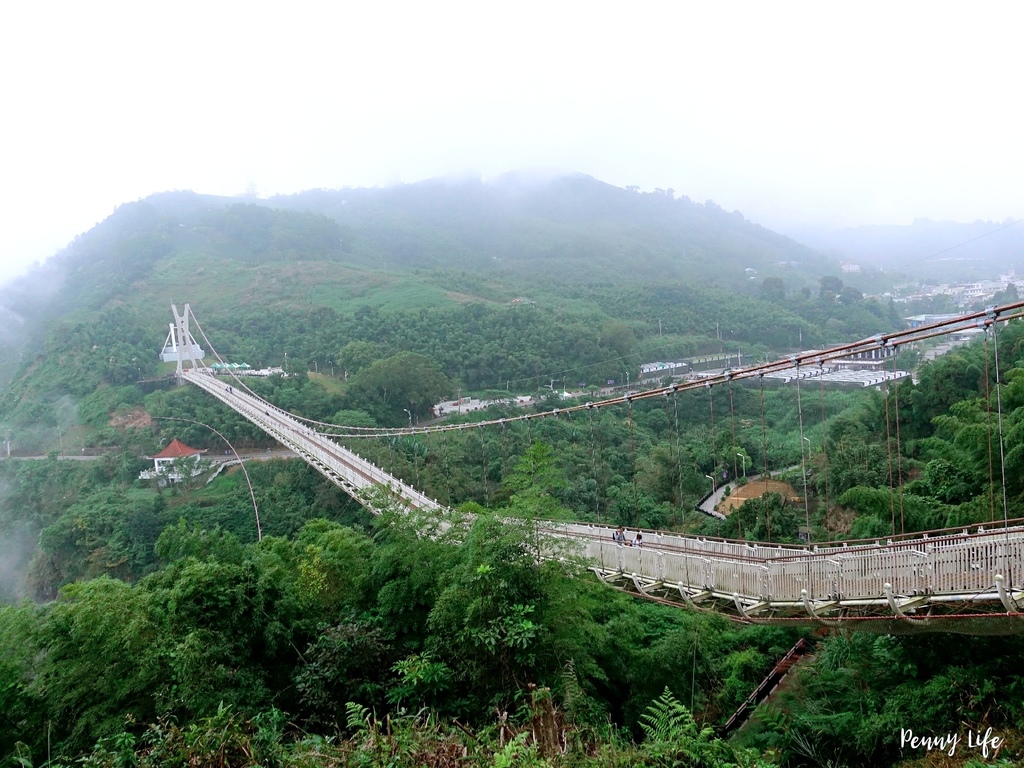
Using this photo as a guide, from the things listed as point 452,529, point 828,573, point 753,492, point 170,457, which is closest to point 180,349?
point 170,457

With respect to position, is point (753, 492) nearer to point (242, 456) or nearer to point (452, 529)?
point (452, 529)

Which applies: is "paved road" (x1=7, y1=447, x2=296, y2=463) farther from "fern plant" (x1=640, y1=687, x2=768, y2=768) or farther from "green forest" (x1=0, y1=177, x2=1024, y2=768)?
"fern plant" (x1=640, y1=687, x2=768, y2=768)

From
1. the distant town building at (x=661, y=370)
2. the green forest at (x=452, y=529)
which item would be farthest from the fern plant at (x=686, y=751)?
the distant town building at (x=661, y=370)

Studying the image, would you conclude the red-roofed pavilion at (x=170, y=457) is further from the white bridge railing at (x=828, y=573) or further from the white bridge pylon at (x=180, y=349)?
the white bridge railing at (x=828, y=573)

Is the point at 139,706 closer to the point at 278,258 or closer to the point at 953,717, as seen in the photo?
the point at 953,717

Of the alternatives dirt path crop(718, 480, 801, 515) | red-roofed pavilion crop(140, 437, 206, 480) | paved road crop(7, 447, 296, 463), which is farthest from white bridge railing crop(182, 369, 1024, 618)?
red-roofed pavilion crop(140, 437, 206, 480)

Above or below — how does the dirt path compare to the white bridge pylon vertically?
below

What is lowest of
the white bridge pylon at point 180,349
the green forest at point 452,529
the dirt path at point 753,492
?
the dirt path at point 753,492

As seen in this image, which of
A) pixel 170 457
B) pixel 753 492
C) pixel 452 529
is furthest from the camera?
pixel 170 457
